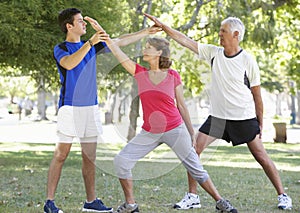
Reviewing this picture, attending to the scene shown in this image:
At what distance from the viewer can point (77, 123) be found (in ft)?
19.1

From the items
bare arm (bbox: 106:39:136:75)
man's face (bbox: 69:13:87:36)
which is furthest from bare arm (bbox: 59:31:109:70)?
man's face (bbox: 69:13:87:36)

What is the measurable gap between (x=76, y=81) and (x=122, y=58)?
0.49 metres

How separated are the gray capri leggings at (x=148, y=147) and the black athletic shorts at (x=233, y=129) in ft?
1.87

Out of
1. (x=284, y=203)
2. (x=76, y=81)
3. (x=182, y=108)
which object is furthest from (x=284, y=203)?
(x=76, y=81)

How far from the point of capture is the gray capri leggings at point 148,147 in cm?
572

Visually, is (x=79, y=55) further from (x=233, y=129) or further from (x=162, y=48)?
(x=233, y=129)

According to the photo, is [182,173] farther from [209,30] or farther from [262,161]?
[209,30]

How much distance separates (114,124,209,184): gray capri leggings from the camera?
5.72 metres

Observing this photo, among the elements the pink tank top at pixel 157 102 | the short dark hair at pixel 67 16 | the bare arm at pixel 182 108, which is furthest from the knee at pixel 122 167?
the short dark hair at pixel 67 16

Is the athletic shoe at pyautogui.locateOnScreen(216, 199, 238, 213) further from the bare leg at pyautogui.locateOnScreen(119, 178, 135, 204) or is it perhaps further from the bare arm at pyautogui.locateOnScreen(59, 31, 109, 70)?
the bare arm at pyautogui.locateOnScreen(59, 31, 109, 70)

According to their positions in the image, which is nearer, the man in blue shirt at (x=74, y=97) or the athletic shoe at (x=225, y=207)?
the man in blue shirt at (x=74, y=97)

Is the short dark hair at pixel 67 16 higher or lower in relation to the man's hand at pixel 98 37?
higher

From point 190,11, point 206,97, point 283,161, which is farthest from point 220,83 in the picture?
point 190,11

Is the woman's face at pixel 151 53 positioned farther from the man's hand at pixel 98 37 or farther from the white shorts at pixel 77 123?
the white shorts at pixel 77 123
